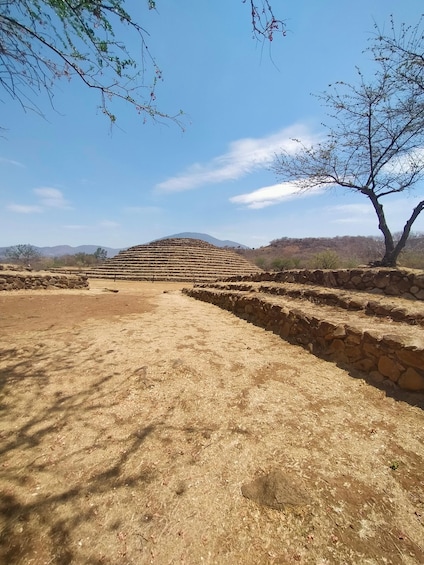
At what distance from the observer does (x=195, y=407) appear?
285cm

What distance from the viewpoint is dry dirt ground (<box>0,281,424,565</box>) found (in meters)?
1.50

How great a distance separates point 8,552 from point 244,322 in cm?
587

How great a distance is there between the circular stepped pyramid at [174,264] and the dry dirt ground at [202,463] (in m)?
20.4

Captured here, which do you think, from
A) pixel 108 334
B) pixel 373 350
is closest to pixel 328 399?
pixel 373 350

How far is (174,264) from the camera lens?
28.3 metres

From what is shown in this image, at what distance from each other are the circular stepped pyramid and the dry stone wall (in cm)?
1183

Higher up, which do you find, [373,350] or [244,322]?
[373,350]

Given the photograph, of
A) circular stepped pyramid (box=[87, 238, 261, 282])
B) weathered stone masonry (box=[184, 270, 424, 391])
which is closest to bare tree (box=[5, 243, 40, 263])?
circular stepped pyramid (box=[87, 238, 261, 282])

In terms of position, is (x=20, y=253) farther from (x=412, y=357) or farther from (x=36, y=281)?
(x=412, y=357)

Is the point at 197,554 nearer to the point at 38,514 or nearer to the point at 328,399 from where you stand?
the point at 38,514

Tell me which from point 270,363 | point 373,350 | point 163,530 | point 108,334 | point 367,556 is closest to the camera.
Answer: point 367,556

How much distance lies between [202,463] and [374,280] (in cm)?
537

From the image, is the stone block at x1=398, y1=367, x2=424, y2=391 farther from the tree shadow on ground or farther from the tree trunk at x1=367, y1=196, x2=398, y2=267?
the tree trunk at x1=367, y1=196, x2=398, y2=267

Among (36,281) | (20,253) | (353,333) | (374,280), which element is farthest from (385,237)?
(20,253)
